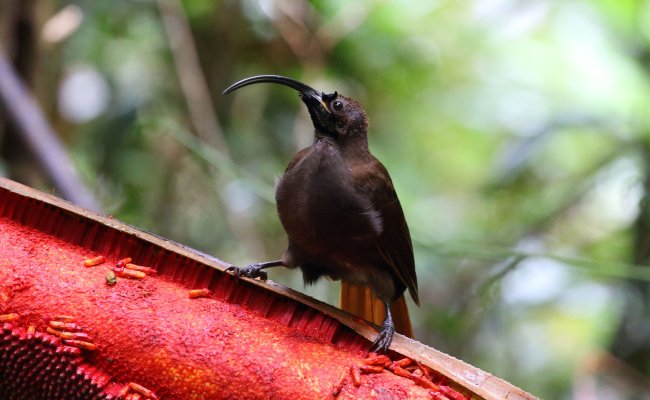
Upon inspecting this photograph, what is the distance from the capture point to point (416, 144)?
551cm

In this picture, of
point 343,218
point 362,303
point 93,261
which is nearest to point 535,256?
point 362,303

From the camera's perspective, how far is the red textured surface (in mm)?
1399

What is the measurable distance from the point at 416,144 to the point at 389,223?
2.98 metres

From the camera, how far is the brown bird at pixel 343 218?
2480 millimetres

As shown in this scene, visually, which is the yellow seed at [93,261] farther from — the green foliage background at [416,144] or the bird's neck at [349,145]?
the green foliage background at [416,144]

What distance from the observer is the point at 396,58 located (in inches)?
197

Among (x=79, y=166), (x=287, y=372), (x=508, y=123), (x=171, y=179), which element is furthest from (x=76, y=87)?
(x=287, y=372)

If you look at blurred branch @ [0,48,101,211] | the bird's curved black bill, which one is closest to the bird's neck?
the bird's curved black bill

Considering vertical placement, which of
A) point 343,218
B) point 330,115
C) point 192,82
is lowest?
Result: point 343,218

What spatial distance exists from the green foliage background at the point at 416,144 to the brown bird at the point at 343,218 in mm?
1114

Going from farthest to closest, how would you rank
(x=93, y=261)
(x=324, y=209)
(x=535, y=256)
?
(x=535, y=256) → (x=324, y=209) → (x=93, y=261)

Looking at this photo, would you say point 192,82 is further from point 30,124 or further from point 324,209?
point 324,209

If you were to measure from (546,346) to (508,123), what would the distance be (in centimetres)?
149

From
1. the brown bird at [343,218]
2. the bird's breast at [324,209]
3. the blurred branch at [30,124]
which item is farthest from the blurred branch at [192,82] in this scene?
the bird's breast at [324,209]
